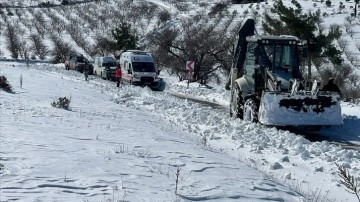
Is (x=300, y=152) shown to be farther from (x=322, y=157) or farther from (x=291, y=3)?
(x=291, y=3)

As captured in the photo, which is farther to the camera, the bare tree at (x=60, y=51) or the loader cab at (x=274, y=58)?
the bare tree at (x=60, y=51)

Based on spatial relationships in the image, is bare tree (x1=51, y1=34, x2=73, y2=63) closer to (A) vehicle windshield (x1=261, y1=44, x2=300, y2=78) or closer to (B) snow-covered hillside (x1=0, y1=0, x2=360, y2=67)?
(B) snow-covered hillside (x1=0, y1=0, x2=360, y2=67)

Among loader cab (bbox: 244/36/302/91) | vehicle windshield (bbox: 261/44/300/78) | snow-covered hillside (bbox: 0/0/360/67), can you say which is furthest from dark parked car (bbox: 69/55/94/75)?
vehicle windshield (bbox: 261/44/300/78)

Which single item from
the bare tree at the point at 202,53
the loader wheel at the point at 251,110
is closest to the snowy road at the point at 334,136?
the loader wheel at the point at 251,110

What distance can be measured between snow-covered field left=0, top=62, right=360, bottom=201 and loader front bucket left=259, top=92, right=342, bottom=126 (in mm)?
503

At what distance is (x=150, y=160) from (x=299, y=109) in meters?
7.00

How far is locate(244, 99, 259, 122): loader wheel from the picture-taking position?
49.2 ft

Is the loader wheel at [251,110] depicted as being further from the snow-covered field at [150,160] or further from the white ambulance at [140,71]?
the white ambulance at [140,71]

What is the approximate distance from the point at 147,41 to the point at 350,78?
91.5ft

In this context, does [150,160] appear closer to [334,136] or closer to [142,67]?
[334,136]

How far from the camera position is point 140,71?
111 feet

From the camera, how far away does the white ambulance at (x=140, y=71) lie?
110 ft

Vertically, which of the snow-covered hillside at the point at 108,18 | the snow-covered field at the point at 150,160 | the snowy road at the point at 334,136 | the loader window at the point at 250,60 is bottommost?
the snowy road at the point at 334,136

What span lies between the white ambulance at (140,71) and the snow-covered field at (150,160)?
17937mm
